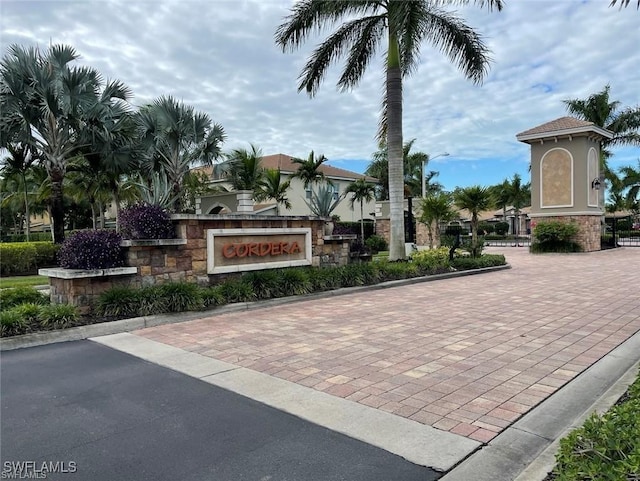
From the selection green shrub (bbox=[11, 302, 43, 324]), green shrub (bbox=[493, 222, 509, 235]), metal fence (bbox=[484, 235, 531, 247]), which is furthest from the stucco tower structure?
green shrub (bbox=[493, 222, 509, 235])

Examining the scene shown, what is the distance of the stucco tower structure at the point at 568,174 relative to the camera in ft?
78.6

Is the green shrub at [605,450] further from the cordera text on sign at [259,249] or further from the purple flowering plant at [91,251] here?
the cordera text on sign at [259,249]

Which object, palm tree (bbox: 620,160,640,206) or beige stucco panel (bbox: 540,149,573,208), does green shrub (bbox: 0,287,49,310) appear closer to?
beige stucco panel (bbox: 540,149,573,208)

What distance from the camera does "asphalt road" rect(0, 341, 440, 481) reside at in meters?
3.07

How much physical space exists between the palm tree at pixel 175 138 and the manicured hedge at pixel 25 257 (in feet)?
15.1

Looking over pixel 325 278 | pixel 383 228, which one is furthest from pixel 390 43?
pixel 383 228

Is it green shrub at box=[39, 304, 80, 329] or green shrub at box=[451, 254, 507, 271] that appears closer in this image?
green shrub at box=[39, 304, 80, 329]

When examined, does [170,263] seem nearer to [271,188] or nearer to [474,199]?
[474,199]

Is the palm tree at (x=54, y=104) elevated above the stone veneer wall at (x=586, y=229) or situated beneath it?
elevated above

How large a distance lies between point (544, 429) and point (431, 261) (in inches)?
441

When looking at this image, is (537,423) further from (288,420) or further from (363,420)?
(288,420)

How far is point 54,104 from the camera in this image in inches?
559

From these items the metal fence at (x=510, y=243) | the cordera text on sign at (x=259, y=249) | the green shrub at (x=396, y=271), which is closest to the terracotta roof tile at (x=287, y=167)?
the metal fence at (x=510, y=243)

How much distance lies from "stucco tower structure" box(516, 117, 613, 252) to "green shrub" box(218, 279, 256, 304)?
2097 cm
